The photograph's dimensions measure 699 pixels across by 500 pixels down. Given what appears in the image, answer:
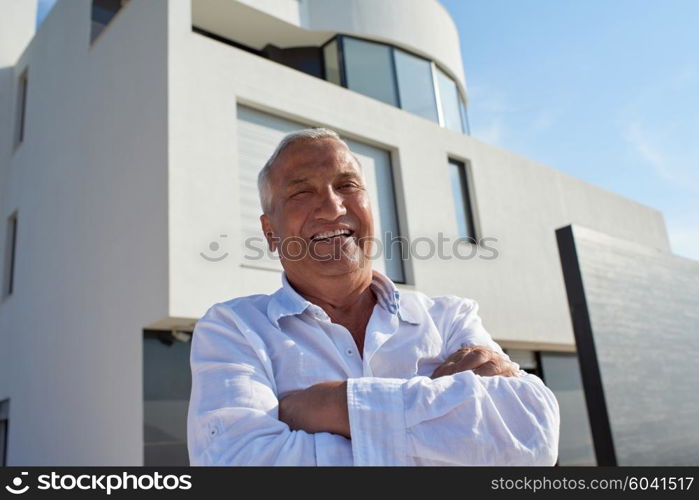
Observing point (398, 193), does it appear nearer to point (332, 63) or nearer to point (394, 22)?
point (332, 63)

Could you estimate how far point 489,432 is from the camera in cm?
129

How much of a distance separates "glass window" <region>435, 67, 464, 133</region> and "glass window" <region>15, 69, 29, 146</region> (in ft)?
23.5

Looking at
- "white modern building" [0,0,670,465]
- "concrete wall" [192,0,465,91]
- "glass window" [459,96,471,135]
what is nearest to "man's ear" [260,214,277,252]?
"white modern building" [0,0,670,465]

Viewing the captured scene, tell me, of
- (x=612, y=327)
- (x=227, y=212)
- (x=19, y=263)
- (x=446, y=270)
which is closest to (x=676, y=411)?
(x=612, y=327)

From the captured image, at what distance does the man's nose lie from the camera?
164 centimetres

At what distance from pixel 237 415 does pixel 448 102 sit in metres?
9.89

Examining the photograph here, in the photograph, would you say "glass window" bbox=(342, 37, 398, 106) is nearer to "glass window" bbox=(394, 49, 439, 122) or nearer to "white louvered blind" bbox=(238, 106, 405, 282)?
"glass window" bbox=(394, 49, 439, 122)

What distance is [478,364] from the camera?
Answer: 58.1 inches

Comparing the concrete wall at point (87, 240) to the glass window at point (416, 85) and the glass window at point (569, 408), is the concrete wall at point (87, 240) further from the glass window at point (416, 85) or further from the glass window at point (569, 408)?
the glass window at point (569, 408)

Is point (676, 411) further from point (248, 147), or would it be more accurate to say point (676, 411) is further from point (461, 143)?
point (248, 147)

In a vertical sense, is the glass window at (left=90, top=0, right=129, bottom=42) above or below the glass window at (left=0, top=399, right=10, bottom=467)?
above

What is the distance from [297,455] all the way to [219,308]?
501 millimetres

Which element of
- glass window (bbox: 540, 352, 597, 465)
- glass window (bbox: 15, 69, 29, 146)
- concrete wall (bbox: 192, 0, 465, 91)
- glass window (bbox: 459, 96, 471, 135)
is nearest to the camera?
concrete wall (bbox: 192, 0, 465, 91)

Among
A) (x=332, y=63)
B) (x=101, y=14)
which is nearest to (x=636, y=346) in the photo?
(x=332, y=63)
